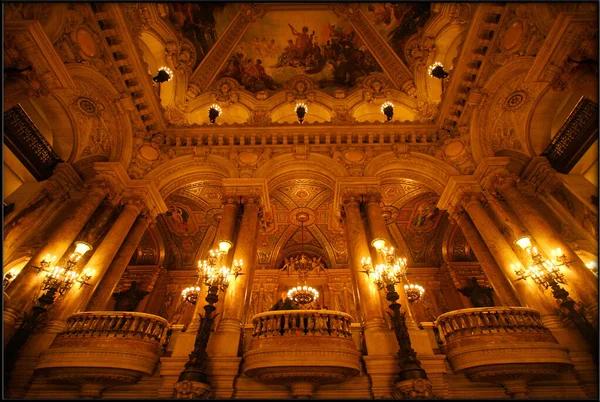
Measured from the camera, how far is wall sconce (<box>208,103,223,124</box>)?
12.2 metres

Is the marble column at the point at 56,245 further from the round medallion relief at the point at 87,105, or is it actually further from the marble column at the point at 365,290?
the marble column at the point at 365,290

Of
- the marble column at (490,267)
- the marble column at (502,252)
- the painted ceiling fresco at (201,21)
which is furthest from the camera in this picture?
the painted ceiling fresco at (201,21)

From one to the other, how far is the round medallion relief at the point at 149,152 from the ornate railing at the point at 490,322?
9932 mm

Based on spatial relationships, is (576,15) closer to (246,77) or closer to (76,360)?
(246,77)

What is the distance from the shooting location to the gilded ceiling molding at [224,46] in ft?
43.1

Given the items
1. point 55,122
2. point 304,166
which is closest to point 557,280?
point 304,166

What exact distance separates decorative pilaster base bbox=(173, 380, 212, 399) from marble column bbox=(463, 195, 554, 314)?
7212 mm

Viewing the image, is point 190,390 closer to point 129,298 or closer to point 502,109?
point 129,298

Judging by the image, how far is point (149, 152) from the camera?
1118 cm

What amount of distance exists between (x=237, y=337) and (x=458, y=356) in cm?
456

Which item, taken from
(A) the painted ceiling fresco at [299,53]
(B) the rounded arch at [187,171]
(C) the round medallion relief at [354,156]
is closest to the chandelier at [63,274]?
(B) the rounded arch at [187,171]

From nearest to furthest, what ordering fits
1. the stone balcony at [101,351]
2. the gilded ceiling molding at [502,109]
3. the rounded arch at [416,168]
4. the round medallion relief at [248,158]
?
the stone balcony at [101,351], the gilded ceiling molding at [502,109], the rounded arch at [416,168], the round medallion relief at [248,158]

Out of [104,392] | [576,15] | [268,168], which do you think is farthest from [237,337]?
[576,15]

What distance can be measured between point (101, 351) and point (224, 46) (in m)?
11.5
